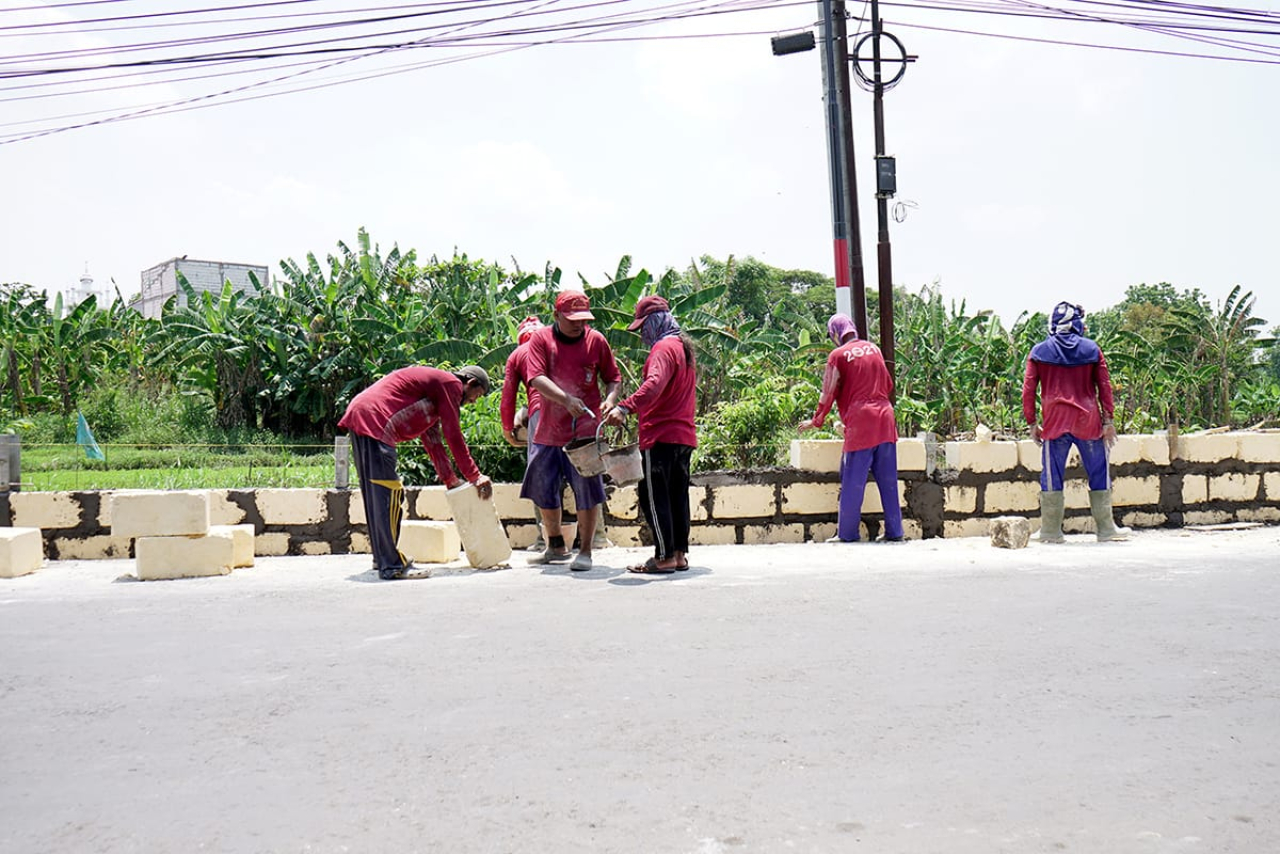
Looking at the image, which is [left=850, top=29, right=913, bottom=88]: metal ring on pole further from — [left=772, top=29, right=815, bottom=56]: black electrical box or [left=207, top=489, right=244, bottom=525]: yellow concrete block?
[left=207, top=489, right=244, bottom=525]: yellow concrete block

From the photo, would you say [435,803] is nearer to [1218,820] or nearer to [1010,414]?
[1218,820]

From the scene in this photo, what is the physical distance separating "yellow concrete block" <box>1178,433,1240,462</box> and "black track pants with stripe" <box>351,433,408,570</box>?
6878mm

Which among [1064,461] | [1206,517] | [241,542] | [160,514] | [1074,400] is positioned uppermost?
[1074,400]

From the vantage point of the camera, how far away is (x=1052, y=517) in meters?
8.78

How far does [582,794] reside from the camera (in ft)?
10.0

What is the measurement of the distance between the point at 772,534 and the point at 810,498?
425 mm

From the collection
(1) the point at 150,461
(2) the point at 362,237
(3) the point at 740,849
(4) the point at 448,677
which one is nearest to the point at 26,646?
(4) the point at 448,677

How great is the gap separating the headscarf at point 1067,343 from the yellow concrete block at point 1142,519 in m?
1.77

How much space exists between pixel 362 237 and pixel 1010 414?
1281 centimetres

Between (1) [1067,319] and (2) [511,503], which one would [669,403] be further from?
(1) [1067,319]

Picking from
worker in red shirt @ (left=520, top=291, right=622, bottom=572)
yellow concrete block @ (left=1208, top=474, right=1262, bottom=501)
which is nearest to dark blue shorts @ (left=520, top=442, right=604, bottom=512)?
worker in red shirt @ (left=520, top=291, right=622, bottom=572)

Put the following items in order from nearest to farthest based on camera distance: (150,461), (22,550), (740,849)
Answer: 1. (740,849)
2. (22,550)
3. (150,461)

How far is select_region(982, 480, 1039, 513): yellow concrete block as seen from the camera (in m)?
9.45

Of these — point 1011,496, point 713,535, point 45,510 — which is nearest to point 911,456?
point 1011,496
